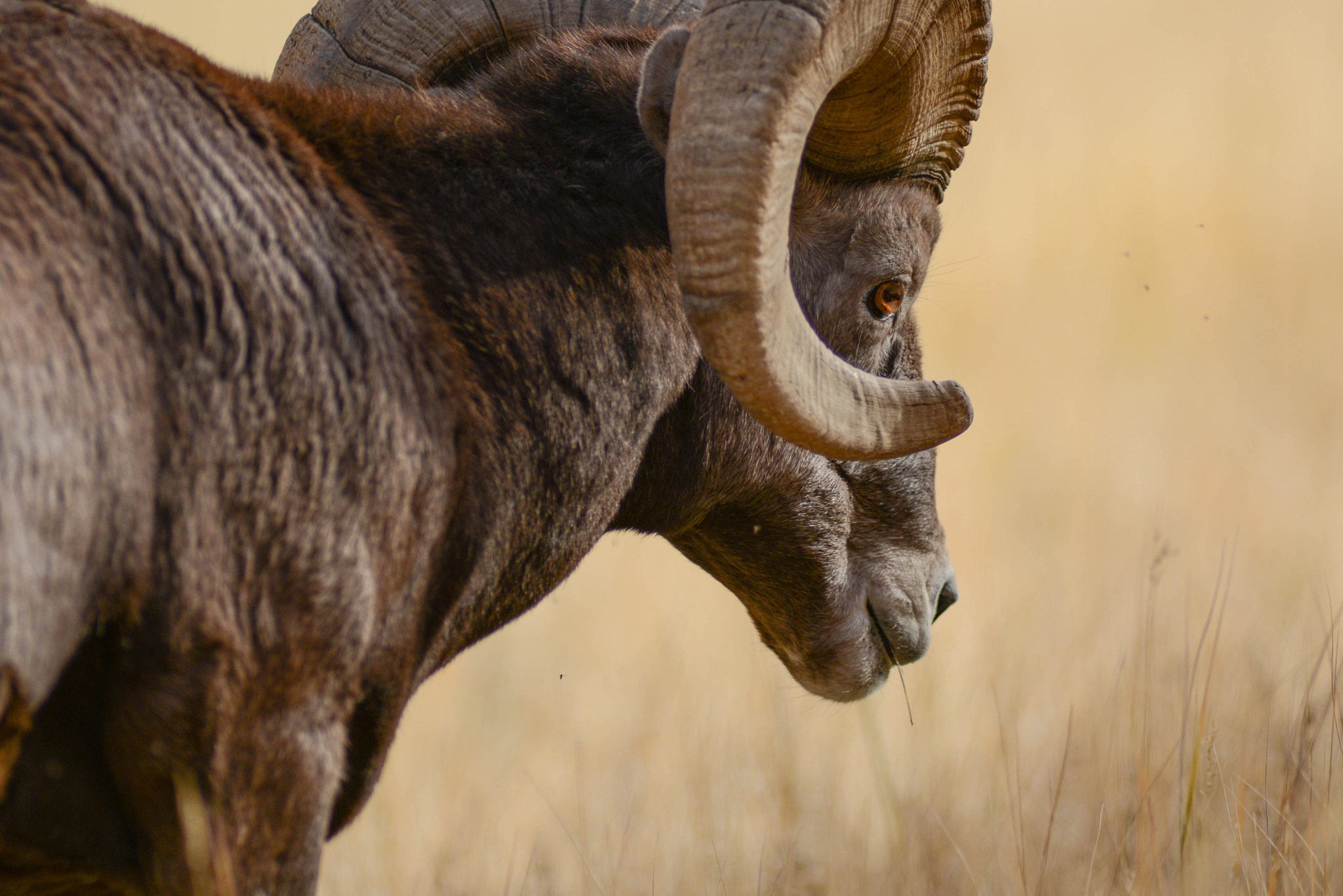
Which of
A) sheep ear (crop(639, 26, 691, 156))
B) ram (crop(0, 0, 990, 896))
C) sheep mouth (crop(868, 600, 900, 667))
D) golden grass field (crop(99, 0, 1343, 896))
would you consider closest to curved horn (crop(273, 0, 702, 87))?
ram (crop(0, 0, 990, 896))

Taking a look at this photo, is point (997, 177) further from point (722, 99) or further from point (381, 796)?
point (722, 99)

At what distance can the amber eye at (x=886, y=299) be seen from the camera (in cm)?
306

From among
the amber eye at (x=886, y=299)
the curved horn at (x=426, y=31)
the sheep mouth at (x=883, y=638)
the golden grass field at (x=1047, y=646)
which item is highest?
the curved horn at (x=426, y=31)

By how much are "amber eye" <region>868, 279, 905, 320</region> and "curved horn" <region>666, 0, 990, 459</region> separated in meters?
0.39

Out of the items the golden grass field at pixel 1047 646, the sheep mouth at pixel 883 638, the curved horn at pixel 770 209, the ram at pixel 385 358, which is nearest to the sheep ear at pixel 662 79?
the ram at pixel 385 358

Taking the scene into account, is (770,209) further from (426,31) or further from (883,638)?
(883,638)

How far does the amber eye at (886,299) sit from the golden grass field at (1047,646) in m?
1.18

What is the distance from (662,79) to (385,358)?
0.88 metres

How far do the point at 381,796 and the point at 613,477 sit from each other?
330cm

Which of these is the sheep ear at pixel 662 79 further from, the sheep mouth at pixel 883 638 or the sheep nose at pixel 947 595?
the sheep nose at pixel 947 595

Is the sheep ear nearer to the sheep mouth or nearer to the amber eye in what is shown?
the amber eye

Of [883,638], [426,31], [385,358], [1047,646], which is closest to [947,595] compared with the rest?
[883,638]

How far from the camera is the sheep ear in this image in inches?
99.8

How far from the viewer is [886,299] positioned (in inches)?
121
